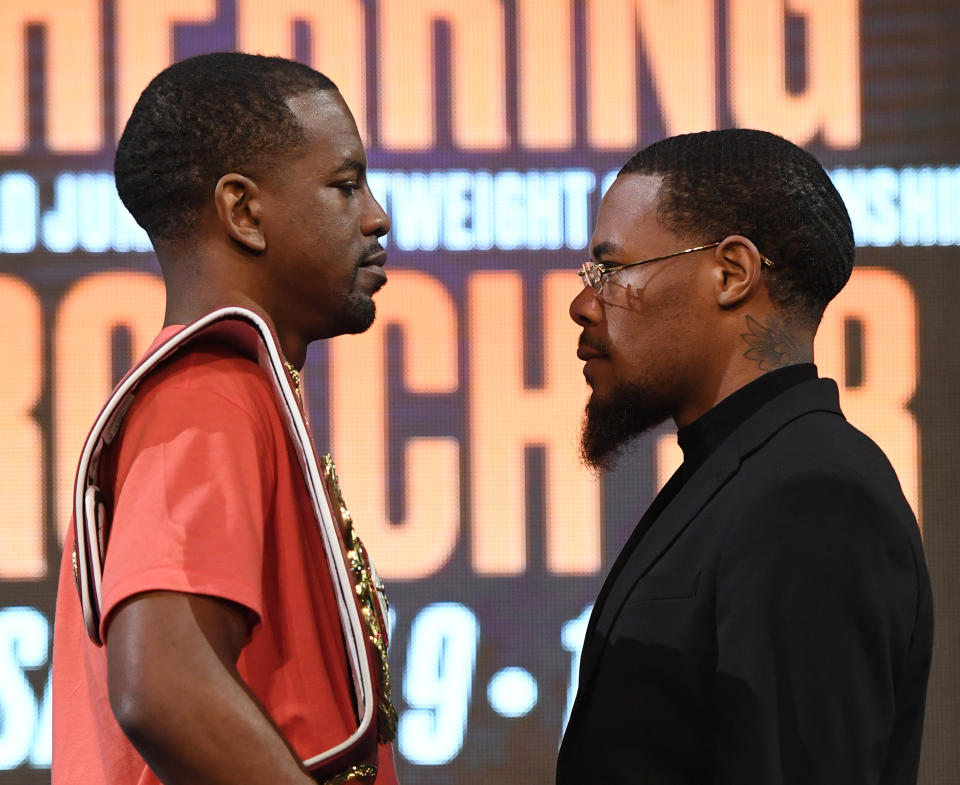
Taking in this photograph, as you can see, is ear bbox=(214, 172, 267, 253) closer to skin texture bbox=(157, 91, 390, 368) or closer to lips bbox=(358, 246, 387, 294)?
skin texture bbox=(157, 91, 390, 368)

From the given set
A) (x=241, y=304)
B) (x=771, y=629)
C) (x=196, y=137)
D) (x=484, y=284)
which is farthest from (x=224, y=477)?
(x=484, y=284)

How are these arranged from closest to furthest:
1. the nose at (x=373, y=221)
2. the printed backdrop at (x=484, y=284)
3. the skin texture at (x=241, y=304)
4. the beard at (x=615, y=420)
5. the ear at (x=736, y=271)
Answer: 1. the skin texture at (x=241, y=304)
2. the nose at (x=373, y=221)
3. the ear at (x=736, y=271)
4. the beard at (x=615, y=420)
5. the printed backdrop at (x=484, y=284)

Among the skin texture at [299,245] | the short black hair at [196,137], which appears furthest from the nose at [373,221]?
the short black hair at [196,137]

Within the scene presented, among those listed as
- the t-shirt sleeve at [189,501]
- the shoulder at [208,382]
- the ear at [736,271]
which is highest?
the ear at [736,271]

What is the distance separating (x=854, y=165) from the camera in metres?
3.06

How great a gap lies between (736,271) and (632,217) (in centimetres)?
16

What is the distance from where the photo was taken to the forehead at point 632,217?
4.74 feet

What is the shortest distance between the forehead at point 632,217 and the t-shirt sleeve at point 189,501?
63 centimetres

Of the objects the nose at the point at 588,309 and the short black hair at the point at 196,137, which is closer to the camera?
the short black hair at the point at 196,137

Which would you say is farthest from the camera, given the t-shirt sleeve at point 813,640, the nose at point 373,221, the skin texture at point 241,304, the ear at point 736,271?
the ear at point 736,271

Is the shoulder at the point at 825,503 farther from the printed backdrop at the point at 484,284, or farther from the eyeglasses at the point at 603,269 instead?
the printed backdrop at the point at 484,284

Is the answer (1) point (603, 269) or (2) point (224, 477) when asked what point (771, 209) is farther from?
(2) point (224, 477)

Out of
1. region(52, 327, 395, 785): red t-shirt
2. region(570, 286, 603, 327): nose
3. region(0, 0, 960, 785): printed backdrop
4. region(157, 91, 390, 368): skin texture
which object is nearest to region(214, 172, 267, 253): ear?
region(157, 91, 390, 368): skin texture

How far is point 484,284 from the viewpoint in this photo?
298 cm
